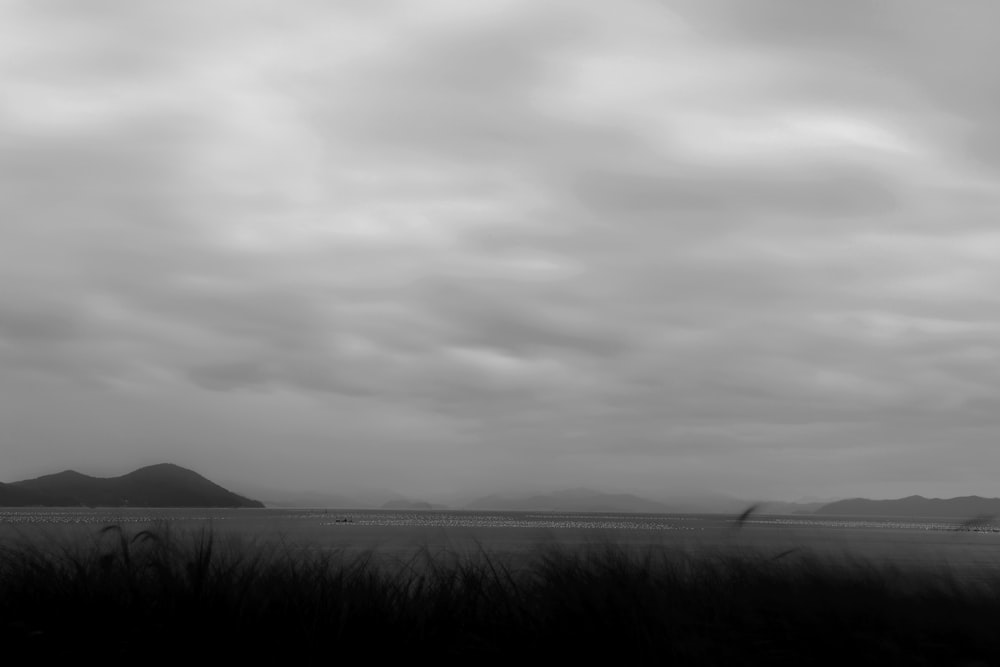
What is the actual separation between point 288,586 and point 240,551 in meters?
0.87

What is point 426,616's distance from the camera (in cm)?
934

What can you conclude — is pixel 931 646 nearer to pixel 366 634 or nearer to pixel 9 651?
pixel 366 634

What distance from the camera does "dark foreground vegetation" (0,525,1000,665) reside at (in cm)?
840

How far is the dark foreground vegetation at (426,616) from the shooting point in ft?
27.6

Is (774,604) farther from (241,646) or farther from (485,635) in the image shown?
(241,646)

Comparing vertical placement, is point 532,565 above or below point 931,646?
above

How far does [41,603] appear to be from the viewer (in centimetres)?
899

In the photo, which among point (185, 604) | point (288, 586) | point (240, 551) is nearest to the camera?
point (185, 604)

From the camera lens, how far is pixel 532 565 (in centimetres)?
1117

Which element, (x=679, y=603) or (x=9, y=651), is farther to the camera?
(x=679, y=603)

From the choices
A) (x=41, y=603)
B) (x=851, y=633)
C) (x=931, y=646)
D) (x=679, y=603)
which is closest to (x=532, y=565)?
(x=679, y=603)

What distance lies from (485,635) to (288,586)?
5.91 ft

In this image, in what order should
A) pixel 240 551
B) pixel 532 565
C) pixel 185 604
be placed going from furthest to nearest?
pixel 532 565, pixel 240 551, pixel 185 604

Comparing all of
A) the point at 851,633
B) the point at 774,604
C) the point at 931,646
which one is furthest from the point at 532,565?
the point at 931,646
